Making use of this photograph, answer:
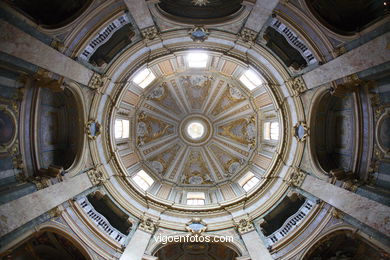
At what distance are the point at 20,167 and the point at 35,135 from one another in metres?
1.85

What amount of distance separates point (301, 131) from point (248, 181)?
8.66 m

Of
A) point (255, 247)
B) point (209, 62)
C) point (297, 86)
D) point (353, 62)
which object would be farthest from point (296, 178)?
point (209, 62)

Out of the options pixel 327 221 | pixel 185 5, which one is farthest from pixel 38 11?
pixel 327 221

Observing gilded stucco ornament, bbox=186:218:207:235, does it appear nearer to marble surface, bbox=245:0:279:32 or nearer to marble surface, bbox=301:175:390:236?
marble surface, bbox=301:175:390:236

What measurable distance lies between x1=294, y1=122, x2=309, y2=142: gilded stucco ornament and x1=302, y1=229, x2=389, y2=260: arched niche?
5.41m

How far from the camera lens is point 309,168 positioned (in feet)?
53.1

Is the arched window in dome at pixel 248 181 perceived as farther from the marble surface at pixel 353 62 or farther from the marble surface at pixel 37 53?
the marble surface at pixel 37 53

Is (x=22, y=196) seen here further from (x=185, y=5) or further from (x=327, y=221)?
(x=327, y=221)

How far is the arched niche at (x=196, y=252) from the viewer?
62.1 ft

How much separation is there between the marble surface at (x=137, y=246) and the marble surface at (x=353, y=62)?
13.2 m

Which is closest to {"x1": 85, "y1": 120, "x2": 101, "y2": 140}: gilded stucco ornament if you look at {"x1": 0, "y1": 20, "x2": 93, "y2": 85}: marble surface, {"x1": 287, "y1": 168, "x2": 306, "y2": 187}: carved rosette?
{"x1": 0, "y1": 20, "x2": 93, "y2": 85}: marble surface

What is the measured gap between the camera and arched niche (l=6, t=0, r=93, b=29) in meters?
12.9

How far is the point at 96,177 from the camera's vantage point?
16953 millimetres

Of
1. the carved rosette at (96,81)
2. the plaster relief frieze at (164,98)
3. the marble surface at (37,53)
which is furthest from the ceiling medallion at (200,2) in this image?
the plaster relief frieze at (164,98)
